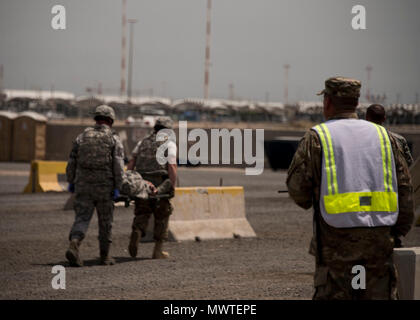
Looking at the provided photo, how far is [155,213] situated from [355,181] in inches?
273

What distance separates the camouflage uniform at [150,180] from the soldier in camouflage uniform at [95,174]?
2.55 feet

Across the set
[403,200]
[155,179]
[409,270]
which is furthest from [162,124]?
[403,200]

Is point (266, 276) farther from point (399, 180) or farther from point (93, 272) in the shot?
point (399, 180)

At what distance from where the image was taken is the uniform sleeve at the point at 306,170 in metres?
5.07

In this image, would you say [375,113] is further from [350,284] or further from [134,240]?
[350,284]

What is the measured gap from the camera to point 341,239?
505cm

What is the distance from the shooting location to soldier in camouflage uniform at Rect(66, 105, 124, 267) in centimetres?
1073

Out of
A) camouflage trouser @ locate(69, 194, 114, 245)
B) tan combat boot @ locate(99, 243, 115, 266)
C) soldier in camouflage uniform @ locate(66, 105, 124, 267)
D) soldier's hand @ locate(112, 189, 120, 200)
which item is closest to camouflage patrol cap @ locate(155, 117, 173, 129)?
soldier in camouflage uniform @ locate(66, 105, 124, 267)

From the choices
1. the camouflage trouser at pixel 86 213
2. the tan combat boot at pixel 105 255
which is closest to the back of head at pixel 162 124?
the camouflage trouser at pixel 86 213

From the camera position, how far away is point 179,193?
1432cm

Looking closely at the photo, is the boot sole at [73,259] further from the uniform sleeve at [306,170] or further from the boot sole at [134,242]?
the uniform sleeve at [306,170]

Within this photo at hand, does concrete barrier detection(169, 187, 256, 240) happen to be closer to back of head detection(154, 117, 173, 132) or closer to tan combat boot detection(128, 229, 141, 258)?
tan combat boot detection(128, 229, 141, 258)

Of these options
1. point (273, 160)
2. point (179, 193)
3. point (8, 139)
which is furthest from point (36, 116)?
point (179, 193)
